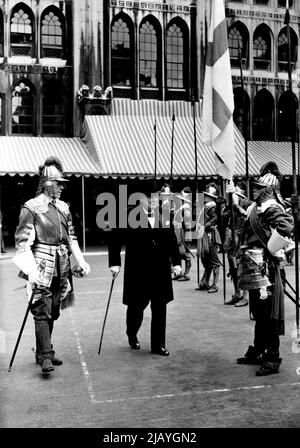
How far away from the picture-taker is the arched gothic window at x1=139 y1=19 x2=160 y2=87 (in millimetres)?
22297

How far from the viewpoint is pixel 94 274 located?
13.8 m

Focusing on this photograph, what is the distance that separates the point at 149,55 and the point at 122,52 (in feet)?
3.73

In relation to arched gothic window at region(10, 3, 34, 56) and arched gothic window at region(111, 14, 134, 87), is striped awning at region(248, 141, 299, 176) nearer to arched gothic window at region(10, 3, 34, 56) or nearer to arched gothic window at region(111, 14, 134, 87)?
arched gothic window at region(111, 14, 134, 87)

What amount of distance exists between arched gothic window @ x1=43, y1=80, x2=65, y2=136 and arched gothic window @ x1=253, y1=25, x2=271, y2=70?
8.71 m

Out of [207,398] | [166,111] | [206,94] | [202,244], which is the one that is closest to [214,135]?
[206,94]

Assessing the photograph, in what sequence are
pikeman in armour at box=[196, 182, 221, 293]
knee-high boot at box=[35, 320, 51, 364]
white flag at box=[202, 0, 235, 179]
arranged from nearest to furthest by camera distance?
knee-high boot at box=[35, 320, 51, 364] → white flag at box=[202, 0, 235, 179] → pikeman in armour at box=[196, 182, 221, 293]

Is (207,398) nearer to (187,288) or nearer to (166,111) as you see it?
(187,288)

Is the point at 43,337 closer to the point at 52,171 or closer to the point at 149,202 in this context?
the point at 52,171

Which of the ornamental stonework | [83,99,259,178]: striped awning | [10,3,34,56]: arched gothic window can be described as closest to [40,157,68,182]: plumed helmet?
[83,99,259,178]: striped awning

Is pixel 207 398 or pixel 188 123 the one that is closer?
pixel 207 398

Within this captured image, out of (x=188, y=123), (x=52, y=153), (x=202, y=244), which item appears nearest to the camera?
(x=202, y=244)

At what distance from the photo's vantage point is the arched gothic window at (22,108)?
21.2 m

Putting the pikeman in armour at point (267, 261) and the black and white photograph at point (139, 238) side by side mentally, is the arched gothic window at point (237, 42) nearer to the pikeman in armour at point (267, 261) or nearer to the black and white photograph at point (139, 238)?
the black and white photograph at point (139, 238)

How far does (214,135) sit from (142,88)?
13766 mm
